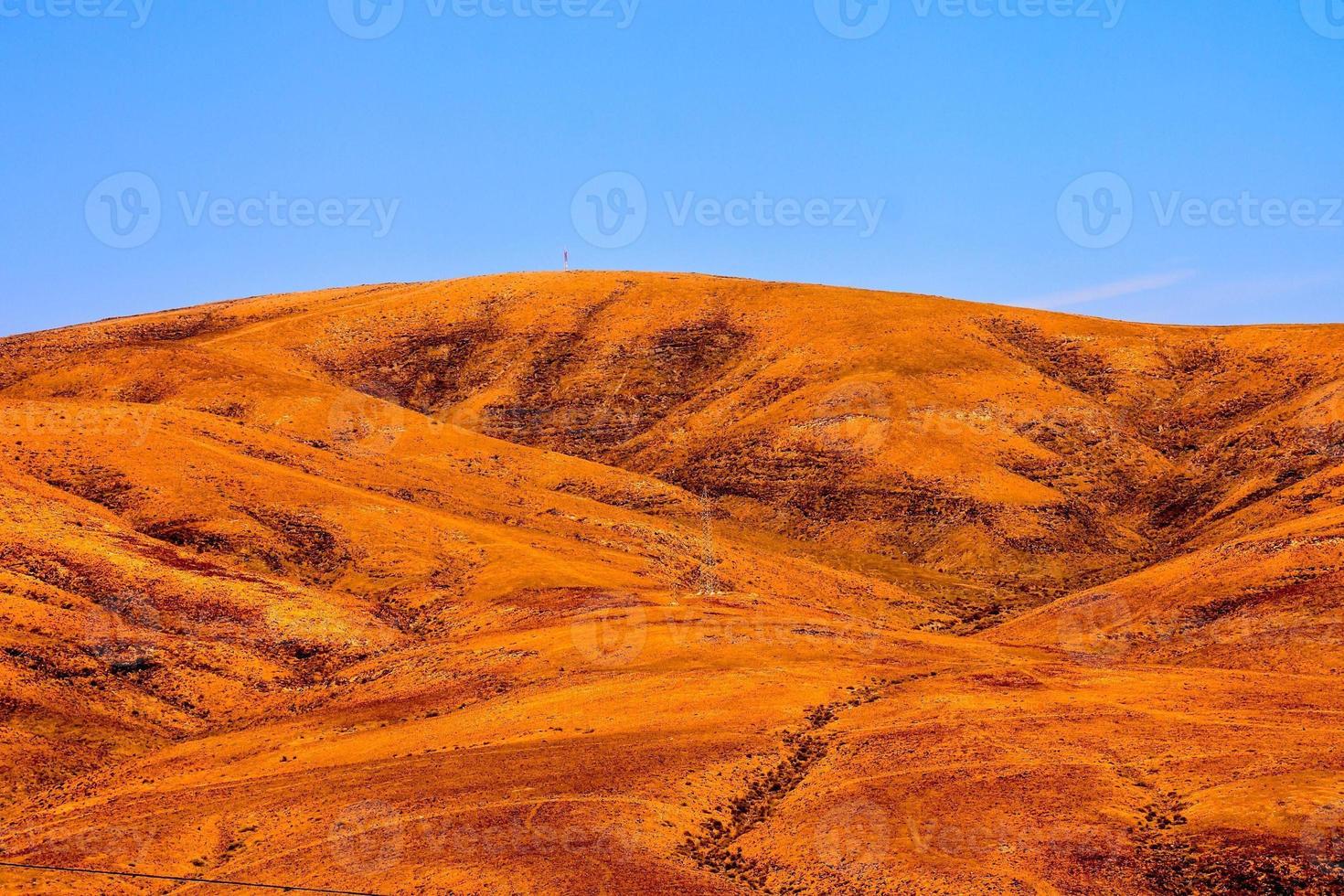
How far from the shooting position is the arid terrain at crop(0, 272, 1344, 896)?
82.1 feet

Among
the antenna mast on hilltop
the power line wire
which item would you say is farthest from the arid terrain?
the antenna mast on hilltop

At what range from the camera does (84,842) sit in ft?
86.6

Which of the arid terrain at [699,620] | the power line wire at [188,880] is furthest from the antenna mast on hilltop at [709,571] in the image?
the power line wire at [188,880]

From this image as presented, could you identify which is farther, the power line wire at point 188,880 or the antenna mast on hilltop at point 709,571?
the antenna mast on hilltop at point 709,571

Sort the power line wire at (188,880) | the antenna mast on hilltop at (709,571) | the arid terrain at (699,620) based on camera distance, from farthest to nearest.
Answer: the antenna mast on hilltop at (709,571), the arid terrain at (699,620), the power line wire at (188,880)

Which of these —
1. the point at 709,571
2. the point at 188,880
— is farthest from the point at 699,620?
the point at 188,880

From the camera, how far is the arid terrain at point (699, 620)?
25.0 meters

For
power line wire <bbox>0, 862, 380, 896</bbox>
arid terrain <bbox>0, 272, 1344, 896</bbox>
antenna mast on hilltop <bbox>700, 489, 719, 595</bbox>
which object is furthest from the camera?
antenna mast on hilltop <bbox>700, 489, 719, 595</bbox>

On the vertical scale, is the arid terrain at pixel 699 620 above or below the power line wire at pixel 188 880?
above

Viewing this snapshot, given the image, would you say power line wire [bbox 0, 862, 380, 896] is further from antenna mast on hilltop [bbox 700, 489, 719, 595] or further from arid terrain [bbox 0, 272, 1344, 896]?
antenna mast on hilltop [bbox 700, 489, 719, 595]

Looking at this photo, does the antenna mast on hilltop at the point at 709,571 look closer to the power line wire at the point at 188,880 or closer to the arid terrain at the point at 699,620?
the arid terrain at the point at 699,620

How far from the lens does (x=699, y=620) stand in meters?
45.5

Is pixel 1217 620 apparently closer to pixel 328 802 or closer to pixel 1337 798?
pixel 1337 798

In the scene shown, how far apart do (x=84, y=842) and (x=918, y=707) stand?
2391 centimetres
